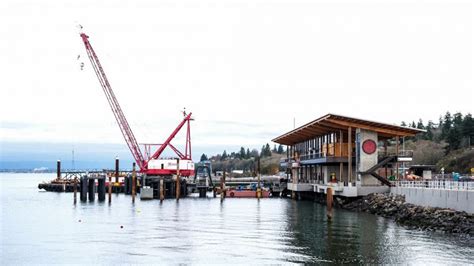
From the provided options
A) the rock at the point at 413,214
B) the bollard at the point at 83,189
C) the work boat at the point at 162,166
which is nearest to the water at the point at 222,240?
the rock at the point at 413,214

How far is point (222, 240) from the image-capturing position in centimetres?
4150

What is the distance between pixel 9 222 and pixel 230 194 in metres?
43.4

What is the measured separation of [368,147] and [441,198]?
20.0 m

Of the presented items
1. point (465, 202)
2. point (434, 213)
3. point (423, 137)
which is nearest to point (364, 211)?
point (434, 213)

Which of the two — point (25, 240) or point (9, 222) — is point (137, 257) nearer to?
point (25, 240)

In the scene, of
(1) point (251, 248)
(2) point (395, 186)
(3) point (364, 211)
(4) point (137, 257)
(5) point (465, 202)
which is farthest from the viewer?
(2) point (395, 186)

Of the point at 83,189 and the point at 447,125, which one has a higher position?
the point at 447,125

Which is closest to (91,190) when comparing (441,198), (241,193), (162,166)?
(241,193)

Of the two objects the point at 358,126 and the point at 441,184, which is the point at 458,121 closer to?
the point at 358,126

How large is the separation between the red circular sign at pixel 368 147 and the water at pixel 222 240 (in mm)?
9007

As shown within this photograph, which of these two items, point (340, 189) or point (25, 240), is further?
point (340, 189)

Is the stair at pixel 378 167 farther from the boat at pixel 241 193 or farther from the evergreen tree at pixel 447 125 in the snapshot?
the evergreen tree at pixel 447 125

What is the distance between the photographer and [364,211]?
199 feet

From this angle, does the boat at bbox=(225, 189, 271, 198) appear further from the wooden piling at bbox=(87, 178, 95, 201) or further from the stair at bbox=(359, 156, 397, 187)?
the stair at bbox=(359, 156, 397, 187)
